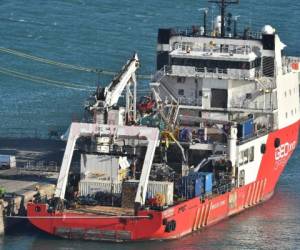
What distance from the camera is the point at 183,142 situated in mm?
97812

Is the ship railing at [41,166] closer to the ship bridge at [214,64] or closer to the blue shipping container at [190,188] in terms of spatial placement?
the ship bridge at [214,64]

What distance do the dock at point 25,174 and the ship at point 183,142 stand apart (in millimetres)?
1369

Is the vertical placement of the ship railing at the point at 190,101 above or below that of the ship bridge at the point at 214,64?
below

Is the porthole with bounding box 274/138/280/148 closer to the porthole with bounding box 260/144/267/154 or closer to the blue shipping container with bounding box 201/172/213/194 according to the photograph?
the porthole with bounding box 260/144/267/154

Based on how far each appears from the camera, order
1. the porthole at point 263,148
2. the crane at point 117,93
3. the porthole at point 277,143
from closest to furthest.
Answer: the crane at point 117,93 < the porthole at point 263,148 < the porthole at point 277,143

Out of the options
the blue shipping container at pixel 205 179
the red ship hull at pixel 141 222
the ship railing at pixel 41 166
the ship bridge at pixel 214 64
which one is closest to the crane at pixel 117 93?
the ship bridge at pixel 214 64

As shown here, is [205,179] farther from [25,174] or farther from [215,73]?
[25,174]

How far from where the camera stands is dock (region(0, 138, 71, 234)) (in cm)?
9250

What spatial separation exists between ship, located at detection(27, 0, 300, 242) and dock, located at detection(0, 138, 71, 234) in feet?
4.49

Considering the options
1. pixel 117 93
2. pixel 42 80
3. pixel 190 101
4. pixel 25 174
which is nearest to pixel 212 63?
pixel 190 101

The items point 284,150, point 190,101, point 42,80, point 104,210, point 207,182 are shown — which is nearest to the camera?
point 104,210

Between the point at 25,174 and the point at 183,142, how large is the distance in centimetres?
778

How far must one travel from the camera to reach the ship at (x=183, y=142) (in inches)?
3578

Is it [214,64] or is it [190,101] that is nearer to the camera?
[214,64]
